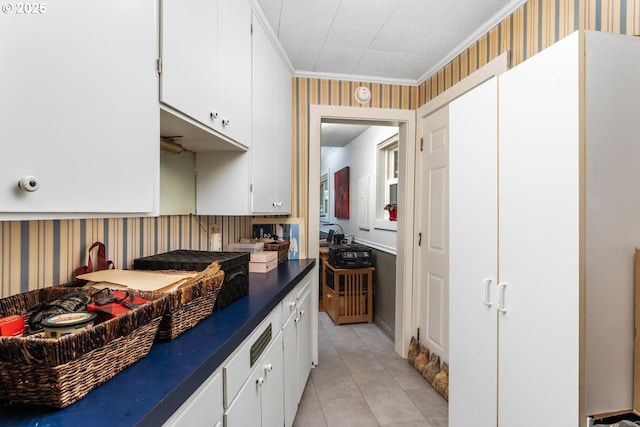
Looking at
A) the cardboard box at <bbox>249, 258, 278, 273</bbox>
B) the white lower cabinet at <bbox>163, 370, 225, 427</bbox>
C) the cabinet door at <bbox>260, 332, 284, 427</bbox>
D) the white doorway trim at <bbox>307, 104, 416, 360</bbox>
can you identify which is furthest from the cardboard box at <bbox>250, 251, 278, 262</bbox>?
the white lower cabinet at <bbox>163, 370, 225, 427</bbox>

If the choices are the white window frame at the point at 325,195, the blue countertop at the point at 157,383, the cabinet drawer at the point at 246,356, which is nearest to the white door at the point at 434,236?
the cabinet drawer at the point at 246,356

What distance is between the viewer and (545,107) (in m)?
1.18

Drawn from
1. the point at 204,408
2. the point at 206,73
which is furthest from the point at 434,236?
the point at 204,408

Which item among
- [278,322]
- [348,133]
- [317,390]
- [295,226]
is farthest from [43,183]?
[348,133]

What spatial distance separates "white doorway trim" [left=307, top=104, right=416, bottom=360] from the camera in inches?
109

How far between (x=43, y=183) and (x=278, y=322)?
117cm

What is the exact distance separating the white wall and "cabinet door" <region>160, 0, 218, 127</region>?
2530 millimetres

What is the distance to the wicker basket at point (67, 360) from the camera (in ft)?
1.81

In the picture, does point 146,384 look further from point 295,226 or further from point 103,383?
point 295,226

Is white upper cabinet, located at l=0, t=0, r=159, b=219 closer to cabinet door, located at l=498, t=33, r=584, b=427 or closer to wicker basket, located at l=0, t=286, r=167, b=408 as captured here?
wicker basket, located at l=0, t=286, r=167, b=408

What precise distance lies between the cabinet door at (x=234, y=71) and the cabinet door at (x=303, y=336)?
115 cm

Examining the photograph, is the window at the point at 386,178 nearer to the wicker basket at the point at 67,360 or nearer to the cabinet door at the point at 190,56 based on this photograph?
the cabinet door at the point at 190,56

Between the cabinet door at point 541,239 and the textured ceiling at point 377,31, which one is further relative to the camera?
the textured ceiling at point 377,31

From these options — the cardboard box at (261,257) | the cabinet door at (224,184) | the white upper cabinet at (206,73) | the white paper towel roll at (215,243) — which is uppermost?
the white upper cabinet at (206,73)
